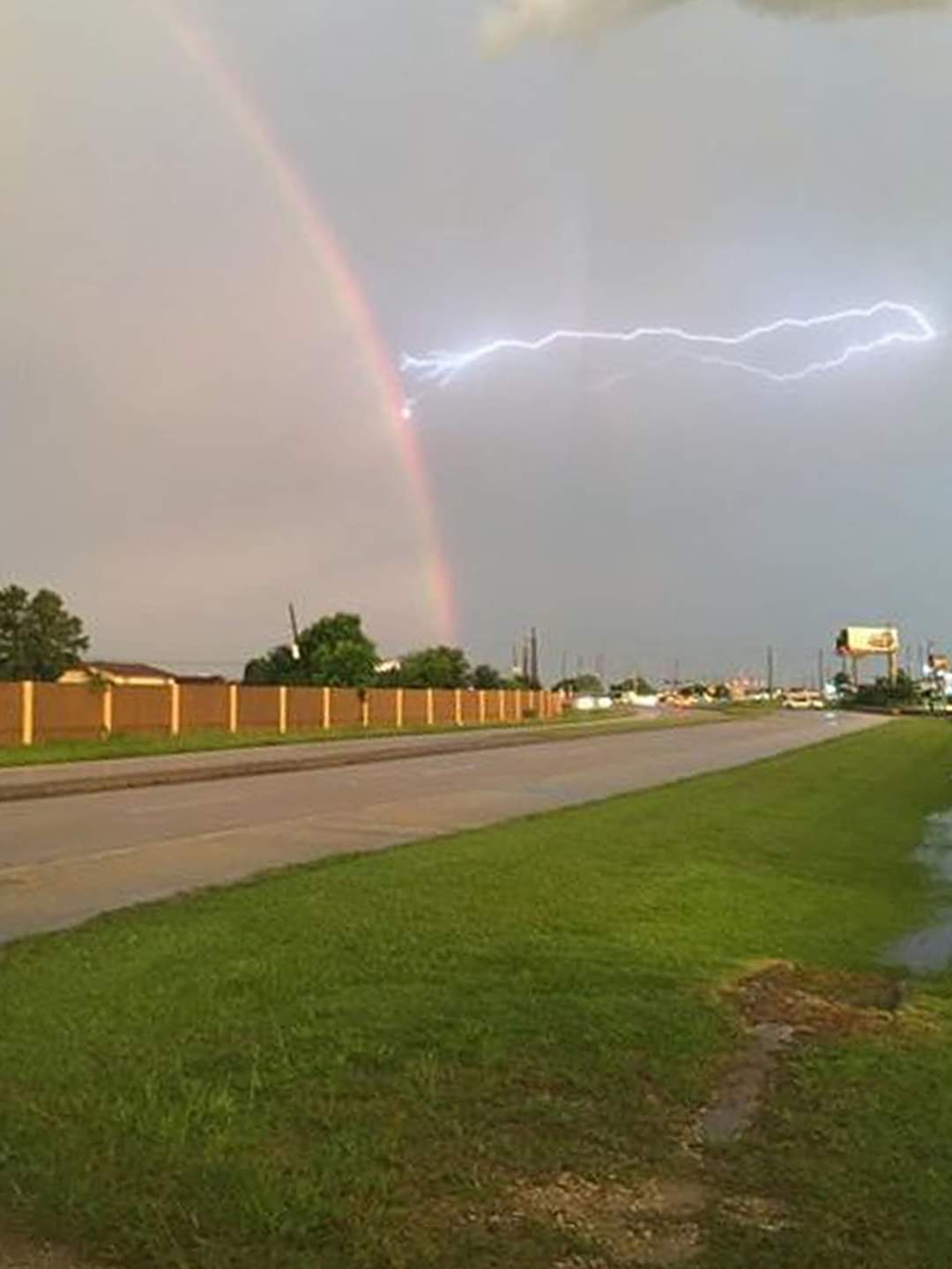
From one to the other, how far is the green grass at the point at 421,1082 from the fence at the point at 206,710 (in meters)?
34.9

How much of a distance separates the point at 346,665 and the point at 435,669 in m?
31.0

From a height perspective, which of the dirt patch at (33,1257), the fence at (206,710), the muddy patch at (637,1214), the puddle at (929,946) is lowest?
the puddle at (929,946)

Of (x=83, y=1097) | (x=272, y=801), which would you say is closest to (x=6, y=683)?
(x=272, y=801)

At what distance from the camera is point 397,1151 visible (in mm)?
5145

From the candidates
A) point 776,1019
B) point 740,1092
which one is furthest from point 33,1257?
point 776,1019

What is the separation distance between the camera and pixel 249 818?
68.9 ft

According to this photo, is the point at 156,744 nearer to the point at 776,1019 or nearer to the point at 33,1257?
the point at 776,1019

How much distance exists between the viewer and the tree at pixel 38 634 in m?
93.8

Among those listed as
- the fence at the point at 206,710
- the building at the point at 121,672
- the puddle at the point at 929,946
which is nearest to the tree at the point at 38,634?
the building at the point at 121,672

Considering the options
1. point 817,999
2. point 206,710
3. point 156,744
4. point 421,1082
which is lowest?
point 817,999

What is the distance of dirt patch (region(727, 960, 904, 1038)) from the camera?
795 centimetres

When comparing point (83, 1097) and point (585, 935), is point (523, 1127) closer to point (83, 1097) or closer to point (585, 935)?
point (83, 1097)

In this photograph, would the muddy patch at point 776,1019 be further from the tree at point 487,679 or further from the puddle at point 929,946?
the tree at point 487,679

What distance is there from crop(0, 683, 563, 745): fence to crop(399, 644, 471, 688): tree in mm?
20925
